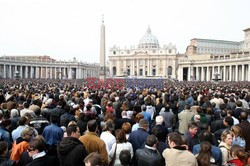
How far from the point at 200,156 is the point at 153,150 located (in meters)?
0.86

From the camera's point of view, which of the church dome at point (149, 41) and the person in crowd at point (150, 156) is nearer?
the person in crowd at point (150, 156)

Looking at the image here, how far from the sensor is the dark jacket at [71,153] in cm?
482

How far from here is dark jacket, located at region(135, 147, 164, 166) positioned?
5188mm

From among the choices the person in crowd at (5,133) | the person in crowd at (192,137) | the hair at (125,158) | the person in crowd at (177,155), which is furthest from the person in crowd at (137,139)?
the person in crowd at (5,133)

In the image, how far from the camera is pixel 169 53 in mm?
132625

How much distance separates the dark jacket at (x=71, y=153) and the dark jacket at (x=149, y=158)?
111 cm

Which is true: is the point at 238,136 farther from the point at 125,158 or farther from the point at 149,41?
the point at 149,41

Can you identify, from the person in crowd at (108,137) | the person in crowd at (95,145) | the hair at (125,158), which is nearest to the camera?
the hair at (125,158)

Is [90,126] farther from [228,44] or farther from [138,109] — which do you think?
[228,44]

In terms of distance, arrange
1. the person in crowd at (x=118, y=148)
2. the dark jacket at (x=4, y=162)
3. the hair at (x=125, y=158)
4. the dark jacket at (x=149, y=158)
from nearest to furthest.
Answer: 1. the dark jacket at (x=4, y=162)
2. the dark jacket at (x=149, y=158)
3. the hair at (x=125, y=158)
4. the person in crowd at (x=118, y=148)

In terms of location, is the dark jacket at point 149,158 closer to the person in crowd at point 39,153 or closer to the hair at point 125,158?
the hair at point 125,158

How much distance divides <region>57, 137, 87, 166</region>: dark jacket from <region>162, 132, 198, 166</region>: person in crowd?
145cm

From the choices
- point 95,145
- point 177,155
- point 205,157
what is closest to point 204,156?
point 205,157

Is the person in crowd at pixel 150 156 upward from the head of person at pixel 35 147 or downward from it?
downward
